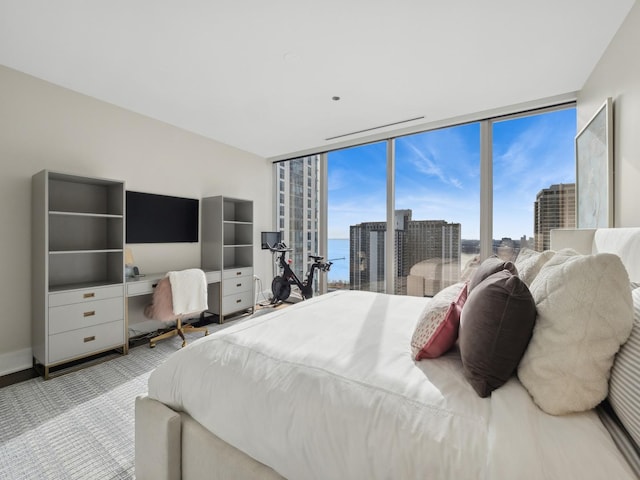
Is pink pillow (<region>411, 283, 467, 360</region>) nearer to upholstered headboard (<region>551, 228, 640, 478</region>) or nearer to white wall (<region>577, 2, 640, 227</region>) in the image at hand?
upholstered headboard (<region>551, 228, 640, 478</region>)

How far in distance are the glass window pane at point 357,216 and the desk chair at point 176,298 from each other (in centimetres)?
217

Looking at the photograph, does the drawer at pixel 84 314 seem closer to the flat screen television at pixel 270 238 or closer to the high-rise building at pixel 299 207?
the flat screen television at pixel 270 238

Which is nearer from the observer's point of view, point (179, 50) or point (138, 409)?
point (138, 409)

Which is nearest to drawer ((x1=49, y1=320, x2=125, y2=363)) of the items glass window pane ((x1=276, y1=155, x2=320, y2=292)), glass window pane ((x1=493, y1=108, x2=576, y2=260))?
glass window pane ((x1=276, y1=155, x2=320, y2=292))

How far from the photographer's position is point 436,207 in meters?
3.72

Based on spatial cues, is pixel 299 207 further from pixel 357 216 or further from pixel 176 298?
pixel 176 298

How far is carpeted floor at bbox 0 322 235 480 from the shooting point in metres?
1.52

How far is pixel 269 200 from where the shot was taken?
5.25 metres

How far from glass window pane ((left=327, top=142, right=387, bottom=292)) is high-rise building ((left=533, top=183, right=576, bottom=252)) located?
1777 mm

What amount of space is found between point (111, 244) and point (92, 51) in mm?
1796

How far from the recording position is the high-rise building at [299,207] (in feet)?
16.0

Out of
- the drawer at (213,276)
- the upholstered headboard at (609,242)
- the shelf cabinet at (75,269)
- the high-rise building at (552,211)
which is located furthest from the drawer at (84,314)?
the high-rise building at (552,211)

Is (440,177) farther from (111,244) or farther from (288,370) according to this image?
(111,244)

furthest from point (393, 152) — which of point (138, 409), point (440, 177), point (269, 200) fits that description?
point (138, 409)
